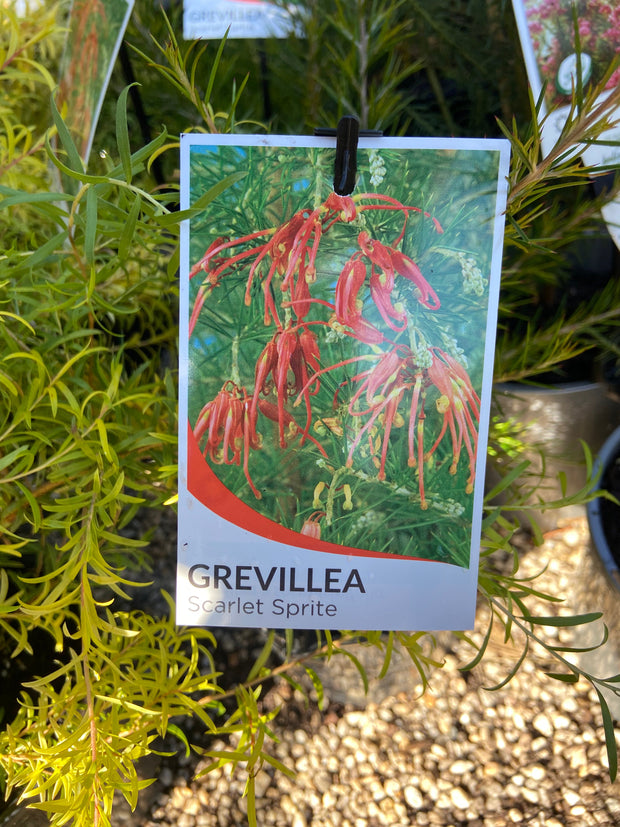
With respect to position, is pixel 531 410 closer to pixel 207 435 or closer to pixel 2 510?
pixel 207 435

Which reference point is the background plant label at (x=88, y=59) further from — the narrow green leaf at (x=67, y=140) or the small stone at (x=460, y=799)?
the small stone at (x=460, y=799)

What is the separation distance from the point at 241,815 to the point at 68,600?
471 millimetres

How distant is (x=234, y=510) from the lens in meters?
0.47

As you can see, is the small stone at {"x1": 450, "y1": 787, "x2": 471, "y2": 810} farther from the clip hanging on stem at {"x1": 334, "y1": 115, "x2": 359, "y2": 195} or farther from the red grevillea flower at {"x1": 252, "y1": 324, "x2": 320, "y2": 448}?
the clip hanging on stem at {"x1": 334, "y1": 115, "x2": 359, "y2": 195}

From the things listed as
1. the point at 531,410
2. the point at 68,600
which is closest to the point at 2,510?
the point at 68,600

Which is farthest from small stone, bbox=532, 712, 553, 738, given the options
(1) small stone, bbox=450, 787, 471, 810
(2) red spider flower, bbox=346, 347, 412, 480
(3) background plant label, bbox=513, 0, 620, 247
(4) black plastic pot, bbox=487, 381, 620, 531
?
(3) background plant label, bbox=513, 0, 620, 247

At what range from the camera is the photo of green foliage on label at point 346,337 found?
43 cm

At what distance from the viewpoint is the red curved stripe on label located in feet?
1.53

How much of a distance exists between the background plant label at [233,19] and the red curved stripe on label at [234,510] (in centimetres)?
46

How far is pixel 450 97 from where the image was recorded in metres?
0.85

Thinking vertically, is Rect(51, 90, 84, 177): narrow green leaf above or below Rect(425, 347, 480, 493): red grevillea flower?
above

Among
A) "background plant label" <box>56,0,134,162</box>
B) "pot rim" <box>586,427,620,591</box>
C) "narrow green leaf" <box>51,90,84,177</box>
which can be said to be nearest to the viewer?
"narrow green leaf" <box>51,90,84,177</box>

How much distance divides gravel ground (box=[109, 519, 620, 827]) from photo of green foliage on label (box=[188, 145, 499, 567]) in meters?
0.43

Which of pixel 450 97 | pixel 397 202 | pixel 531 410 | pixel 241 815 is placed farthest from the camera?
pixel 531 410
